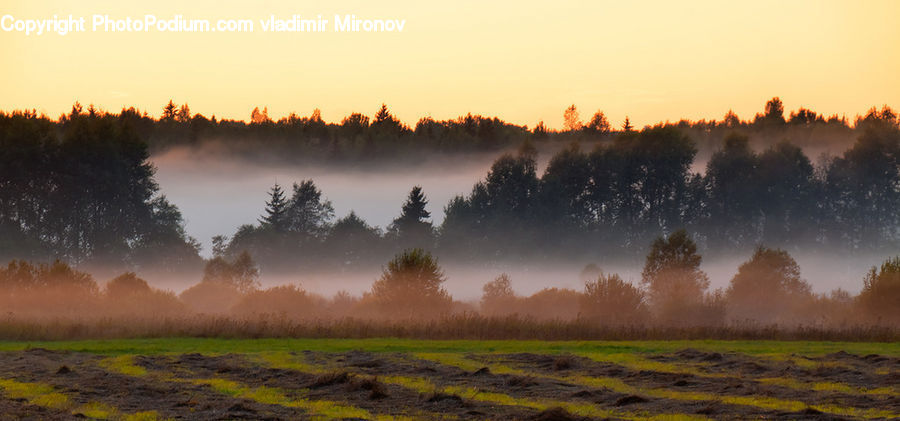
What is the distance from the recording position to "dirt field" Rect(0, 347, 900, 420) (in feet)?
70.1

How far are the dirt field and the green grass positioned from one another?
3.44 meters

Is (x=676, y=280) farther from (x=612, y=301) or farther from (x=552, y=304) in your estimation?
(x=612, y=301)

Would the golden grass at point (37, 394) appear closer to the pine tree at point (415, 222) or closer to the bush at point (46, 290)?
the bush at point (46, 290)

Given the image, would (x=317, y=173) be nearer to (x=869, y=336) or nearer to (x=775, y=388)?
(x=869, y=336)

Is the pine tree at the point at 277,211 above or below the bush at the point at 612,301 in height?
above

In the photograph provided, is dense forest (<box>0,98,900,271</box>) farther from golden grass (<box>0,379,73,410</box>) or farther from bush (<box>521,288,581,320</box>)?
golden grass (<box>0,379,73,410</box>)

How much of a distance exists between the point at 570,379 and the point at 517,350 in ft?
36.2

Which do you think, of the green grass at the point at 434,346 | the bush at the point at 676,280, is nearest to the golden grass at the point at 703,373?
the green grass at the point at 434,346

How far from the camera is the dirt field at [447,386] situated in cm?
2136

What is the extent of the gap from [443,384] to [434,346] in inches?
551

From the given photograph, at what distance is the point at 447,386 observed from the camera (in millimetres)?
26016

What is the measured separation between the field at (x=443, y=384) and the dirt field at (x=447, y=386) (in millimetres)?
45

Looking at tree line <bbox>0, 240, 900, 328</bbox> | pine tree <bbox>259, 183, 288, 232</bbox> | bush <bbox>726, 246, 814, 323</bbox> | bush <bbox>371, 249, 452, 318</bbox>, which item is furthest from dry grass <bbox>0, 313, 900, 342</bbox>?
pine tree <bbox>259, 183, 288, 232</bbox>

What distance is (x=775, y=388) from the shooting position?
25.1 m
